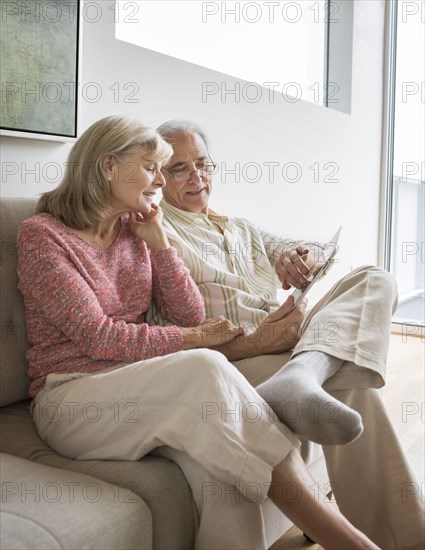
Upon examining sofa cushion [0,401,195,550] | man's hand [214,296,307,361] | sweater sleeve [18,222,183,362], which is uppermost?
sweater sleeve [18,222,183,362]

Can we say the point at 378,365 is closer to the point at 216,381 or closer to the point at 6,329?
the point at 216,381

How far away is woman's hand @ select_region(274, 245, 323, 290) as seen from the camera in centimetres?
211

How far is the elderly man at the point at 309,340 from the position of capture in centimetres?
149

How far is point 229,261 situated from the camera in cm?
222

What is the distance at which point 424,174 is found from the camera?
15.9 ft

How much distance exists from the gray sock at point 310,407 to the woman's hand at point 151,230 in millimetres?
532

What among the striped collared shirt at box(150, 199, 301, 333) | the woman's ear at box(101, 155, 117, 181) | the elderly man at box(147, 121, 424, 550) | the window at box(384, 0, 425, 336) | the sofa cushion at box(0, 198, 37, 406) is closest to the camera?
the elderly man at box(147, 121, 424, 550)

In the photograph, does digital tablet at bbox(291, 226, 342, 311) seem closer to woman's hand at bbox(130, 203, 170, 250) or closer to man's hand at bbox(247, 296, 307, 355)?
man's hand at bbox(247, 296, 307, 355)

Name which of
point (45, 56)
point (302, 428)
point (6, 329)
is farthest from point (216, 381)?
point (45, 56)

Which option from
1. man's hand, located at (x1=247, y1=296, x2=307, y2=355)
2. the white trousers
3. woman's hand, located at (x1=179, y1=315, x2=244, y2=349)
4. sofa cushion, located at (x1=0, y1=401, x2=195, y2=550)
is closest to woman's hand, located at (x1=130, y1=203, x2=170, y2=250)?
woman's hand, located at (x1=179, y1=315, x2=244, y2=349)

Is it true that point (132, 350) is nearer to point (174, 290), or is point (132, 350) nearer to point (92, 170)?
point (174, 290)

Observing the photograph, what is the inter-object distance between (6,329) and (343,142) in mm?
3093

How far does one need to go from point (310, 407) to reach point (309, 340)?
357mm

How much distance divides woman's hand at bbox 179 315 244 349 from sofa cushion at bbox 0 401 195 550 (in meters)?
0.40
